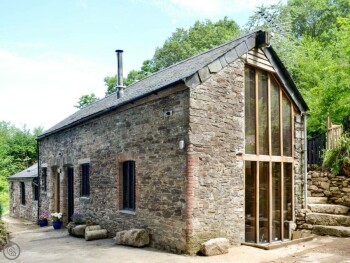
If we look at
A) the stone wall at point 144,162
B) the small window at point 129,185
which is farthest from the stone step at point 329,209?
the small window at point 129,185

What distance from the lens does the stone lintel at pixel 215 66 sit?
8.52 meters

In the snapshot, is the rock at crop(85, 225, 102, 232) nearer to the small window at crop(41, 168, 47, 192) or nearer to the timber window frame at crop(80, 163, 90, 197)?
the timber window frame at crop(80, 163, 90, 197)

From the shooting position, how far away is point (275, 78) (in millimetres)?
10734

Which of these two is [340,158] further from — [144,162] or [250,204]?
[144,162]

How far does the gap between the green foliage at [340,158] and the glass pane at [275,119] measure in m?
2.93

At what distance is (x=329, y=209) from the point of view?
1112cm

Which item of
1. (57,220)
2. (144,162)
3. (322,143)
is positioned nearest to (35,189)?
(57,220)

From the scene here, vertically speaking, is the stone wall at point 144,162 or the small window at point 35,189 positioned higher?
the stone wall at point 144,162

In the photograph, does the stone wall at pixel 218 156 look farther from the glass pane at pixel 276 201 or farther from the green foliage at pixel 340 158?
the green foliage at pixel 340 158

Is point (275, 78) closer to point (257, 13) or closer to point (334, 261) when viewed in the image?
point (334, 261)

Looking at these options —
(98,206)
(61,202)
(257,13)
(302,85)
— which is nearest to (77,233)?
(98,206)

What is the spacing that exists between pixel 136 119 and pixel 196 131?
2.45 metres

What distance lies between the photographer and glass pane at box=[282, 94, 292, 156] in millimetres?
10867

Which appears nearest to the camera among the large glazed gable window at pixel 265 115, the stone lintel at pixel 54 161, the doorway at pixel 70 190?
the large glazed gable window at pixel 265 115
